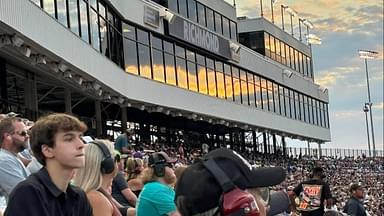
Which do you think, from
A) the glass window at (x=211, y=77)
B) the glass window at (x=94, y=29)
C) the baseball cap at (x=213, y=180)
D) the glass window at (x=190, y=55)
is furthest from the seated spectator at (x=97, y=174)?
the glass window at (x=211, y=77)

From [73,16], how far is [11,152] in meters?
15.4

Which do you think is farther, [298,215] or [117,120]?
[117,120]

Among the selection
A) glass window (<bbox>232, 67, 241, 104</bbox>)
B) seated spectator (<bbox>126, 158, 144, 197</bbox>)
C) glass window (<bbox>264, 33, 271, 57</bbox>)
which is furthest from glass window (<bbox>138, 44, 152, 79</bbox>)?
seated spectator (<bbox>126, 158, 144, 197</bbox>)

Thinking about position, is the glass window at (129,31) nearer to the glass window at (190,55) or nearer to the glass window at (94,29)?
the glass window at (94,29)

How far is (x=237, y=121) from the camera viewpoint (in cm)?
3688

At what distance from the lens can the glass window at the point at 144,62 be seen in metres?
27.6

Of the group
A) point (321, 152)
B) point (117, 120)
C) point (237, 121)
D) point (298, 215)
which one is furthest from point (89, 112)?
point (321, 152)

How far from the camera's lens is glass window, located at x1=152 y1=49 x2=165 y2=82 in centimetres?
2864

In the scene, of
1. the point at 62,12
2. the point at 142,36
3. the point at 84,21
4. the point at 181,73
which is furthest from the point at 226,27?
the point at 62,12

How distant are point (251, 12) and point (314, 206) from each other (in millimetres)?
44383

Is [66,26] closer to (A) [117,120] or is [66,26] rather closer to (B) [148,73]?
(B) [148,73]

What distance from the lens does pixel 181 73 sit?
3150cm

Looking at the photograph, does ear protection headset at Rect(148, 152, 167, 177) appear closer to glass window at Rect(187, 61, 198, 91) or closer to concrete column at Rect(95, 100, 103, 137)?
concrete column at Rect(95, 100, 103, 137)

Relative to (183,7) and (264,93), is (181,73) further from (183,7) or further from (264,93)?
(264,93)
